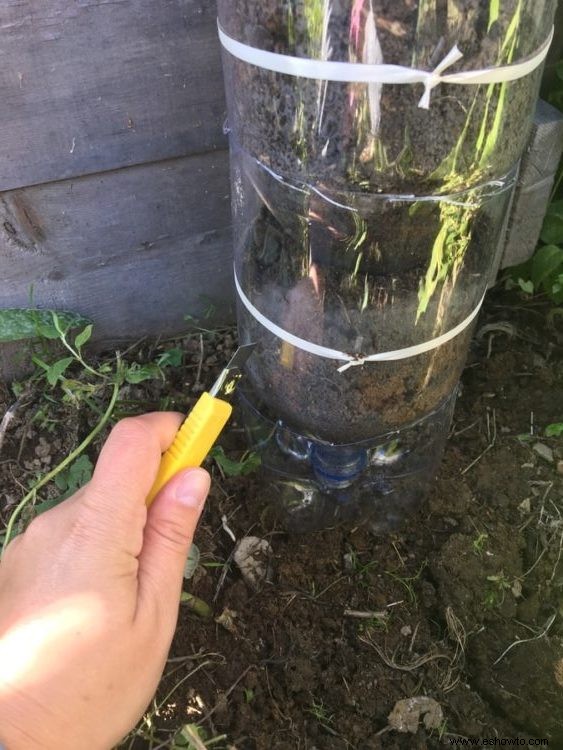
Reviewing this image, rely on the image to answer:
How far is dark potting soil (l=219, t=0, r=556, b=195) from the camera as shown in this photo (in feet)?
2.17

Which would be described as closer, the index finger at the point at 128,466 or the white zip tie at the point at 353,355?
the index finger at the point at 128,466

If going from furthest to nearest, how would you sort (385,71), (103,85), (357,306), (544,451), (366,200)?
1. (544,451)
2. (103,85)
3. (357,306)
4. (366,200)
5. (385,71)

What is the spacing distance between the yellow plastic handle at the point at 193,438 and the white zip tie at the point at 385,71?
0.36 m

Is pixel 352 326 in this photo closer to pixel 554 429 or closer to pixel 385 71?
pixel 385 71

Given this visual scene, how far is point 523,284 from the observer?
1.37m

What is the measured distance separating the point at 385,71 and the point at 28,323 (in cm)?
83

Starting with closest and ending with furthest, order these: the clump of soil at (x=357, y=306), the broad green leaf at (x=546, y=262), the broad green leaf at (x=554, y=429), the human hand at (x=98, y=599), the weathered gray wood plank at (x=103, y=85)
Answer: the human hand at (x=98, y=599), the clump of soil at (x=357, y=306), the weathered gray wood plank at (x=103, y=85), the broad green leaf at (x=554, y=429), the broad green leaf at (x=546, y=262)

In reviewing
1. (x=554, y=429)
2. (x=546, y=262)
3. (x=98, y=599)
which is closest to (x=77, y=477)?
(x=98, y=599)

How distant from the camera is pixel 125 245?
4.13 feet

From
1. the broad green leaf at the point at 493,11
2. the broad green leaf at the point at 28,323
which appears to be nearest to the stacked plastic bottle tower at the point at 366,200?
the broad green leaf at the point at 493,11

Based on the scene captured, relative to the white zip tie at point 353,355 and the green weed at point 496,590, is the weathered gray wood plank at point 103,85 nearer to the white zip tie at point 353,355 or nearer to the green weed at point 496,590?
the white zip tie at point 353,355

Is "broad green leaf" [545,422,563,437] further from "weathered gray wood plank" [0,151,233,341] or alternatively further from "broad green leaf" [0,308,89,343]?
"broad green leaf" [0,308,89,343]

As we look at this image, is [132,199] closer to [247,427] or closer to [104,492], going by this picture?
[247,427]

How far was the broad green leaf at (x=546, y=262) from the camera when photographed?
135 centimetres
